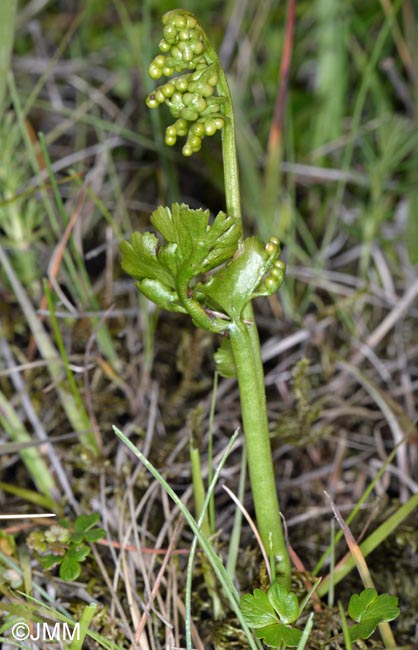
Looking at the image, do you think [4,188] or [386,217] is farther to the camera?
[386,217]

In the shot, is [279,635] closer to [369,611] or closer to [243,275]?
[369,611]

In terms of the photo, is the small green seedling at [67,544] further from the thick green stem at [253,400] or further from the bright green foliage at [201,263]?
the bright green foliage at [201,263]

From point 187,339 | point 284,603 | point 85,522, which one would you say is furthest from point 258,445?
point 187,339

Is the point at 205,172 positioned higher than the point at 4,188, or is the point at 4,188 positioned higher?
the point at 4,188

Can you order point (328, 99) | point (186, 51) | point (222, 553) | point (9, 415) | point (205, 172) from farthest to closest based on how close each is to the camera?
point (328, 99)
point (205, 172)
point (9, 415)
point (222, 553)
point (186, 51)

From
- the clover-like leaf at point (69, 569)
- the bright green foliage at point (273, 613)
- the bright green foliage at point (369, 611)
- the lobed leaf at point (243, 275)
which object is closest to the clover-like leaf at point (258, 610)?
the bright green foliage at point (273, 613)

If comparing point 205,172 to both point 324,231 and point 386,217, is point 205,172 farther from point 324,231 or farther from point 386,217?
point 386,217

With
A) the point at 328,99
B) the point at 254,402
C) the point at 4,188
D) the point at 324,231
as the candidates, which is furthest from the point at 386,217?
the point at 254,402
